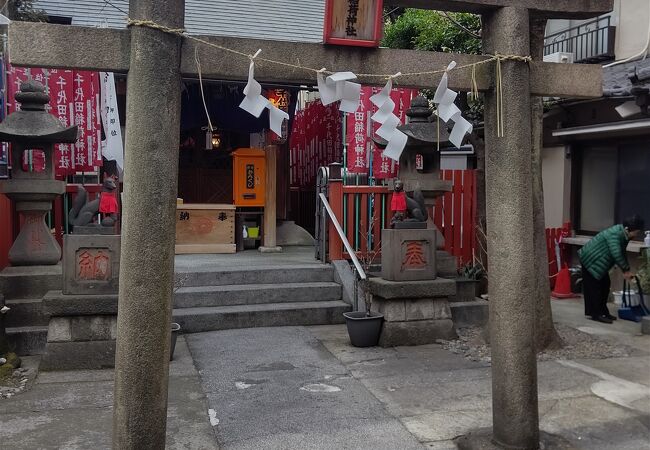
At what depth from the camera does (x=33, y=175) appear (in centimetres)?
837

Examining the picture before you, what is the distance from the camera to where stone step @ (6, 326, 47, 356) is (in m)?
7.74

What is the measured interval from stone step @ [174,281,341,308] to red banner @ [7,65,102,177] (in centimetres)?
258

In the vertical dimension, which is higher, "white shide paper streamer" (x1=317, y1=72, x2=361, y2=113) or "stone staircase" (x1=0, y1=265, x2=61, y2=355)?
"white shide paper streamer" (x1=317, y1=72, x2=361, y2=113)

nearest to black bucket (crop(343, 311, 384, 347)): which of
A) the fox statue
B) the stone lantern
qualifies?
the fox statue

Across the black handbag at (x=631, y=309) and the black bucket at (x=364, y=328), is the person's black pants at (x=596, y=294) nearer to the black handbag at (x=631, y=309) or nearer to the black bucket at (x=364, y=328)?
the black handbag at (x=631, y=309)

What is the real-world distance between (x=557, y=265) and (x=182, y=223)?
315 inches

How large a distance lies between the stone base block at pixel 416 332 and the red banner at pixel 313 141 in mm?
5632

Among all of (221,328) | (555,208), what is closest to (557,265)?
(555,208)

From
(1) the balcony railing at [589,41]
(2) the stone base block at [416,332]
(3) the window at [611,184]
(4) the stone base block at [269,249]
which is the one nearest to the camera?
(2) the stone base block at [416,332]

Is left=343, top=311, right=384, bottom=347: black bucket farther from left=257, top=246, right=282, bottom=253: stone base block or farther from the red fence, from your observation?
left=257, top=246, right=282, bottom=253: stone base block

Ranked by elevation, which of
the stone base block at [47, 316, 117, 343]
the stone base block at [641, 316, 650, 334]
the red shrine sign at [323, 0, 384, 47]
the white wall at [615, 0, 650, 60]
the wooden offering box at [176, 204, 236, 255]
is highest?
the white wall at [615, 0, 650, 60]

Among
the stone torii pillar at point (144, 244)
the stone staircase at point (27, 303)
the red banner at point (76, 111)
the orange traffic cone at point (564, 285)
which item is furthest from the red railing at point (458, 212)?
the stone torii pillar at point (144, 244)

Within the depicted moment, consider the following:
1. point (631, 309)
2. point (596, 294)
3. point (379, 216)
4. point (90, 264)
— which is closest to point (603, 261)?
point (596, 294)

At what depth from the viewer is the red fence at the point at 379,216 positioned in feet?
34.0
